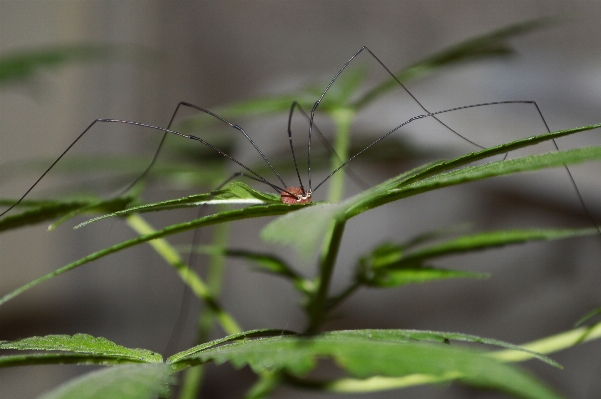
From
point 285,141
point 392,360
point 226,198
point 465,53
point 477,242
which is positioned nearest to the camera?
point 392,360

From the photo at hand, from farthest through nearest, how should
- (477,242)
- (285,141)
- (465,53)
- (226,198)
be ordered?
(285,141) → (465,53) → (477,242) → (226,198)

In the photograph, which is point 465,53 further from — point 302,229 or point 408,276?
point 302,229

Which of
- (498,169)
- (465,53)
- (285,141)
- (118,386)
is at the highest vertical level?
(285,141)

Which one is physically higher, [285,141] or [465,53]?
[285,141]

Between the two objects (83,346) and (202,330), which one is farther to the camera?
(202,330)

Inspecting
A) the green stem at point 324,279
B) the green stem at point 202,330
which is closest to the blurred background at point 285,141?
the green stem at point 202,330

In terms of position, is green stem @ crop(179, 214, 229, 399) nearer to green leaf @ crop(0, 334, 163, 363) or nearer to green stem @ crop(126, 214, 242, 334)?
green stem @ crop(126, 214, 242, 334)

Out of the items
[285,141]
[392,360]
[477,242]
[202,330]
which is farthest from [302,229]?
[285,141]

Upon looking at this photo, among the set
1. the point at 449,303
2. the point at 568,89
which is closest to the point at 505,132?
the point at 568,89
